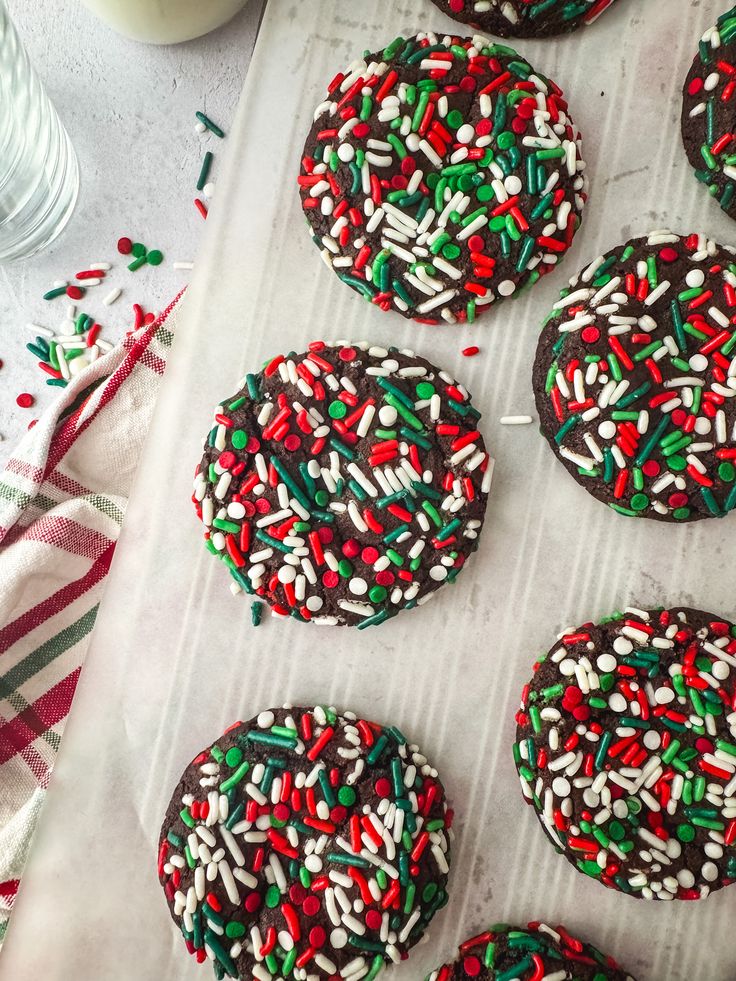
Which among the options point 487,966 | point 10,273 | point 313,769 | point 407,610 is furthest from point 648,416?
point 10,273

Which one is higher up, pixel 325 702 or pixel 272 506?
pixel 272 506

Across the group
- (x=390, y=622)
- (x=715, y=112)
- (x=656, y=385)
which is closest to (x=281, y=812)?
(x=390, y=622)

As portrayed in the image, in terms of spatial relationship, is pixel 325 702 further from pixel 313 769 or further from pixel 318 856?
pixel 318 856

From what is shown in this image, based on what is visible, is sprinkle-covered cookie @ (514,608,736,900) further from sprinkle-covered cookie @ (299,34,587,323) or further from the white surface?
the white surface

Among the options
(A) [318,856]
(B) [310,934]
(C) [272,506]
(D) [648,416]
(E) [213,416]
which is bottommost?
(B) [310,934]

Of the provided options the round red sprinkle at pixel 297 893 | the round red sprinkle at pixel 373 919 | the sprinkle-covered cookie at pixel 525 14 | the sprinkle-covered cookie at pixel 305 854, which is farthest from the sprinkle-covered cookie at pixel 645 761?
the sprinkle-covered cookie at pixel 525 14

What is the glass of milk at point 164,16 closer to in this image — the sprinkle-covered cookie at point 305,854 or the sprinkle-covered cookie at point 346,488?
the sprinkle-covered cookie at point 346,488

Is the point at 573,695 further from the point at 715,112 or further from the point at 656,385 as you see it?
the point at 715,112
